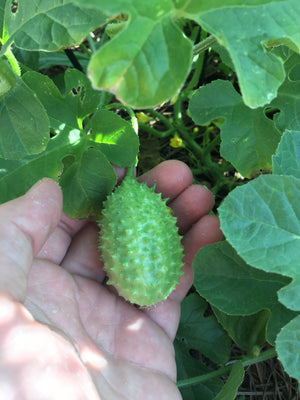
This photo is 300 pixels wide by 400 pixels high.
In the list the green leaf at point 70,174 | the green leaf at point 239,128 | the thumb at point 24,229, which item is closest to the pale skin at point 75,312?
the thumb at point 24,229

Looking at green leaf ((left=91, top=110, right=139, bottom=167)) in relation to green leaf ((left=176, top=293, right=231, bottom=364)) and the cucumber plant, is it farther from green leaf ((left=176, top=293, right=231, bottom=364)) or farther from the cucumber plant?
green leaf ((left=176, top=293, right=231, bottom=364))

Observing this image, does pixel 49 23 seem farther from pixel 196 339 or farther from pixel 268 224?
pixel 196 339

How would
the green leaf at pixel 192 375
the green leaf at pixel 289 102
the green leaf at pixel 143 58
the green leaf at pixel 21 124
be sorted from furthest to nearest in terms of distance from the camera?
the green leaf at pixel 192 375
the green leaf at pixel 289 102
the green leaf at pixel 21 124
the green leaf at pixel 143 58

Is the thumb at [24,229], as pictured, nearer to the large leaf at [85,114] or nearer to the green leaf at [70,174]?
the green leaf at [70,174]

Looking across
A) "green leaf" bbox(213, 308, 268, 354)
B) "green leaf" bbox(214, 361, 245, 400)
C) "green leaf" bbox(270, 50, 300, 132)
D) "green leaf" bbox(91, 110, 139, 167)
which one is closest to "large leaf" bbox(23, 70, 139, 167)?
"green leaf" bbox(91, 110, 139, 167)

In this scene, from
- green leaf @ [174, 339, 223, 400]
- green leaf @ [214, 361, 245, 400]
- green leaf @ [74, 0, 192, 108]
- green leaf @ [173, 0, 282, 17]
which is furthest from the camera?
green leaf @ [174, 339, 223, 400]

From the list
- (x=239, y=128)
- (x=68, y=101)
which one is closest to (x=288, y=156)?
(x=239, y=128)
